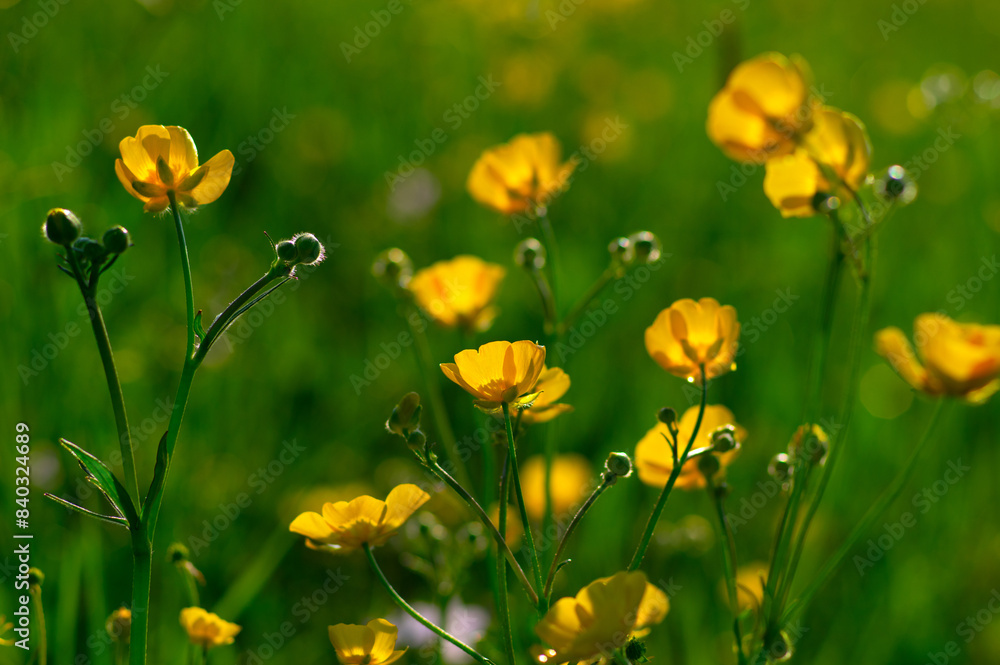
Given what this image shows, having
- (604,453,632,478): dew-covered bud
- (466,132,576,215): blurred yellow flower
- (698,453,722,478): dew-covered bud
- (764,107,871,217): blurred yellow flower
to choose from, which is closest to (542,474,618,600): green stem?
(604,453,632,478): dew-covered bud

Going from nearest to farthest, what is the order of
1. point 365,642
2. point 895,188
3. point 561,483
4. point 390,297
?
point 365,642 → point 895,188 → point 561,483 → point 390,297

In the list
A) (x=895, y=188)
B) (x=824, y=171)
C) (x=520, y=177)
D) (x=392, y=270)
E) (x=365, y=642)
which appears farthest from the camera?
(x=520, y=177)

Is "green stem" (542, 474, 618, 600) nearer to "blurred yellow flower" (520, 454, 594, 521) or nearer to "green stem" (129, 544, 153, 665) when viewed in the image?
"green stem" (129, 544, 153, 665)

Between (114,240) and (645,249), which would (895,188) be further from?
(114,240)

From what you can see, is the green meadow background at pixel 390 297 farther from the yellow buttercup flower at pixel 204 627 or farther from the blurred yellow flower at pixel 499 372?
the blurred yellow flower at pixel 499 372

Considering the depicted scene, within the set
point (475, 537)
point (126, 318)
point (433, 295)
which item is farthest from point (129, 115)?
point (475, 537)

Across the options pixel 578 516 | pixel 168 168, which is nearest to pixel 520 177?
pixel 168 168
